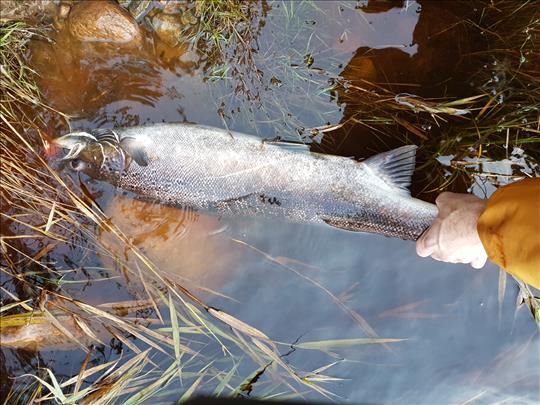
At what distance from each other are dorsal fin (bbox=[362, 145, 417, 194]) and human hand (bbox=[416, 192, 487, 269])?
1.49 feet

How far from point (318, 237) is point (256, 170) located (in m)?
0.77

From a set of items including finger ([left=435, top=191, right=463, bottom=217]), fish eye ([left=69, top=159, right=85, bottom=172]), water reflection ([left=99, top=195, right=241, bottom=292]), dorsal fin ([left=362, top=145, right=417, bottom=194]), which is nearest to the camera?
finger ([left=435, top=191, right=463, bottom=217])

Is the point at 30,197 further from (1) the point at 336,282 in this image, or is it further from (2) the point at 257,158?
(1) the point at 336,282

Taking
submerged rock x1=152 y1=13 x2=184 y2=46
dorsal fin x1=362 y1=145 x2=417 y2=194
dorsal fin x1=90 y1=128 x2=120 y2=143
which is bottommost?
dorsal fin x1=362 y1=145 x2=417 y2=194

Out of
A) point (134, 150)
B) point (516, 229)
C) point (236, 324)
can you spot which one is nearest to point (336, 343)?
point (236, 324)

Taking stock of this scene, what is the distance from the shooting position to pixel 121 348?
3.48 meters

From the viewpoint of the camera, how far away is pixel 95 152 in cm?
310

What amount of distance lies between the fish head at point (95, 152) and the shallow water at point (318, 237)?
225 millimetres

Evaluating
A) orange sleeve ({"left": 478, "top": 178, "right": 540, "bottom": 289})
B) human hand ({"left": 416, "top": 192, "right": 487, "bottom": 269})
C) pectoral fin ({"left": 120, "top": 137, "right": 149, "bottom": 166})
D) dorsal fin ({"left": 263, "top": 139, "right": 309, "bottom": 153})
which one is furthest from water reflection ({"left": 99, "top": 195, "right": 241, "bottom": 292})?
orange sleeve ({"left": 478, "top": 178, "right": 540, "bottom": 289})

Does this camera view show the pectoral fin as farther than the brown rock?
No

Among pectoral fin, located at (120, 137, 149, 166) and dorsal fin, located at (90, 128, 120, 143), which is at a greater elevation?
dorsal fin, located at (90, 128, 120, 143)

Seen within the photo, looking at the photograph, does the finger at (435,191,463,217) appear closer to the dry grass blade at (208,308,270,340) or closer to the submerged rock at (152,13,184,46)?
the dry grass blade at (208,308,270,340)

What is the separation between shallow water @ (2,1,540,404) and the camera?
10.7ft

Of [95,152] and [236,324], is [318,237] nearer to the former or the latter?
[236,324]
